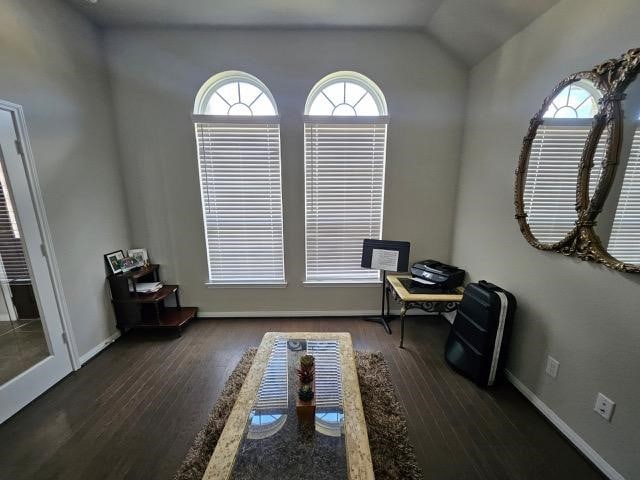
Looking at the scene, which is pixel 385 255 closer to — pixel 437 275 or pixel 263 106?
pixel 437 275

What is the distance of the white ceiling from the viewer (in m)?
1.94

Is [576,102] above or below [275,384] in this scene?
above

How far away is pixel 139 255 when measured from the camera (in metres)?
2.68

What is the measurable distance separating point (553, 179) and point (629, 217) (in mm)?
469

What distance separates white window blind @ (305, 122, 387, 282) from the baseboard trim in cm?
154

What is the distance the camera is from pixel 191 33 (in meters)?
2.36

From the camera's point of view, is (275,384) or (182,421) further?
(182,421)

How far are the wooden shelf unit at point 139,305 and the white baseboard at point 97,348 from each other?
0.09 m

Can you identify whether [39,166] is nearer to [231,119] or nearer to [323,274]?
[231,119]

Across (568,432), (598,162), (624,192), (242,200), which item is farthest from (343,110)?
(568,432)

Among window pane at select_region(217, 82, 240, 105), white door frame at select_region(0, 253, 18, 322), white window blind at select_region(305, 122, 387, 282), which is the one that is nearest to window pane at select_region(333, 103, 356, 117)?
white window blind at select_region(305, 122, 387, 282)

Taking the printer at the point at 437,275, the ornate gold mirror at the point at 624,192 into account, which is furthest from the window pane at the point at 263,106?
the ornate gold mirror at the point at 624,192

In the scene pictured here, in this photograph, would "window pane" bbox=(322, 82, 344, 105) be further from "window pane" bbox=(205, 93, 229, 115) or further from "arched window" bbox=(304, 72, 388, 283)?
"window pane" bbox=(205, 93, 229, 115)

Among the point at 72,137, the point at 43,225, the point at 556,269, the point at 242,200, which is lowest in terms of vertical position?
the point at 556,269
